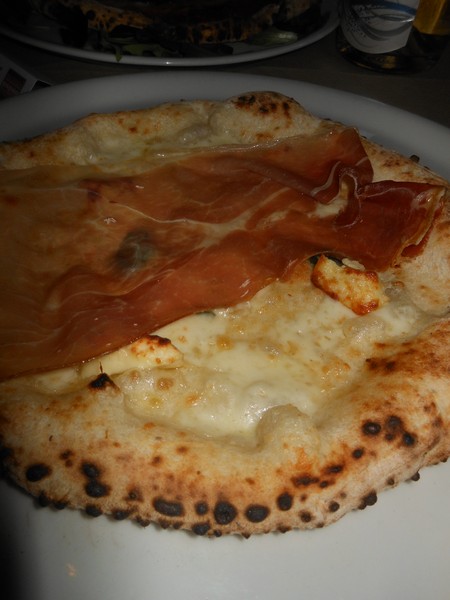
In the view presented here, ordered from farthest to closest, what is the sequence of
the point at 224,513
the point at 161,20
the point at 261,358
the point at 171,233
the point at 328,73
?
the point at 328,73 → the point at 161,20 → the point at 171,233 → the point at 261,358 → the point at 224,513

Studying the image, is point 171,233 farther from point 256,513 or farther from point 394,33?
point 394,33

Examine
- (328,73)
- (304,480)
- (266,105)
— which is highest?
(266,105)

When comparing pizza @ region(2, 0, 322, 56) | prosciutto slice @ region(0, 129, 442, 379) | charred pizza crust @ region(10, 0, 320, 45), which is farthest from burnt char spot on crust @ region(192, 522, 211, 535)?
charred pizza crust @ region(10, 0, 320, 45)

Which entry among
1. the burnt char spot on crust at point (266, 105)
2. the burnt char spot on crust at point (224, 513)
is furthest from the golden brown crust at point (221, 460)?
the burnt char spot on crust at point (266, 105)

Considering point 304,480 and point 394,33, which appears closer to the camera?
point 304,480

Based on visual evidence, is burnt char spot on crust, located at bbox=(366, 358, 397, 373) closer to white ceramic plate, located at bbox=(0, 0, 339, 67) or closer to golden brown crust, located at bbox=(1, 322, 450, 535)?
golden brown crust, located at bbox=(1, 322, 450, 535)

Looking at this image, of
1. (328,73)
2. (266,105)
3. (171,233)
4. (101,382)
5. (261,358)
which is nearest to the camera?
(101,382)

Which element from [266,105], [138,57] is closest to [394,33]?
[138,57]
